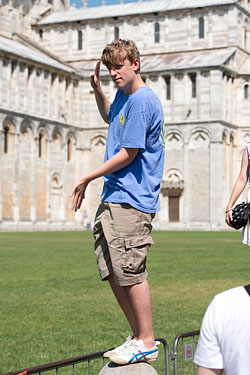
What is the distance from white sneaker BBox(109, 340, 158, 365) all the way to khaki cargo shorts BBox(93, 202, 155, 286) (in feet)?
1.31

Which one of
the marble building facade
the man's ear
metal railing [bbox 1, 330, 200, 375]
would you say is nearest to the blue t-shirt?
the man's ear

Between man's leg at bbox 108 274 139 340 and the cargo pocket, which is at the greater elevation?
the cargo pocket

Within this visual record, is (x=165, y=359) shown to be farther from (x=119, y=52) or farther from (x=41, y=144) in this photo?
(x=41, y=144)

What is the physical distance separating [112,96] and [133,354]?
5870 centimetres

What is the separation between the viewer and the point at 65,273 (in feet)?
61.8

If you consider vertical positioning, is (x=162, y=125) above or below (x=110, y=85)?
below

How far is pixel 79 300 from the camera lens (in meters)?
14.3

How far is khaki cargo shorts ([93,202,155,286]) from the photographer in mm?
4906

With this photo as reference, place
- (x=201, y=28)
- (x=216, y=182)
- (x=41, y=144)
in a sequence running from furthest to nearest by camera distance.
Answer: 1. (x=201, y=28)
2. (x=216, y=182)
3. (x=41, y=144)

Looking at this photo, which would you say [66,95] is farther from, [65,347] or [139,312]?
[139,312]

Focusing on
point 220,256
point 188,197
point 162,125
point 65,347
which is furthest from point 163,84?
point 162,125

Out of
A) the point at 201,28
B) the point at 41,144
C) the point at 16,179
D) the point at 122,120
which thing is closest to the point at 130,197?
the point at 122,120

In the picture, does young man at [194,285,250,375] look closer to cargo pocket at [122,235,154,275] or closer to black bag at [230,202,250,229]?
black bag at [230,202,250,229]

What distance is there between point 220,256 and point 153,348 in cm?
1955
